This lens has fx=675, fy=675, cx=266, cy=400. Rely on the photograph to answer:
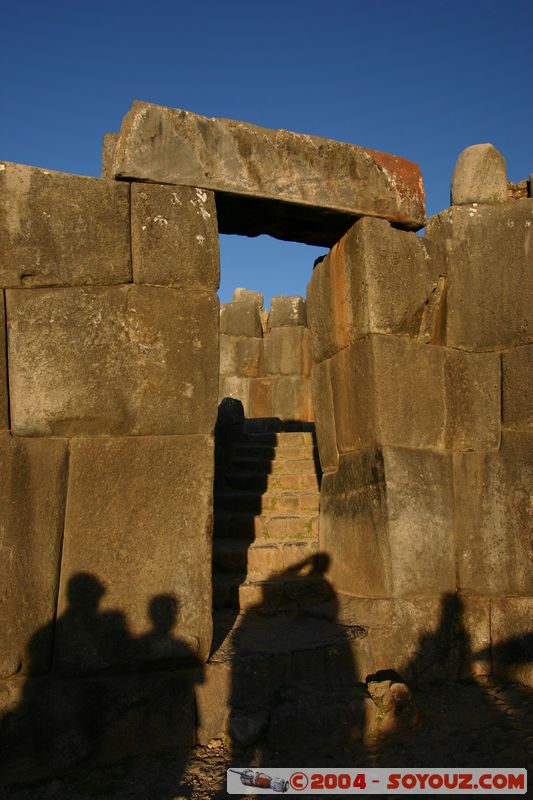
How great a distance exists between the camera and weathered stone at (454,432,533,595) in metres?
4.19

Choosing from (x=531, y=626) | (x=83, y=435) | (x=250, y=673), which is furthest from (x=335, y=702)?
(x=83, y=435)

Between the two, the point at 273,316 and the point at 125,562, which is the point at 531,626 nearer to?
the point at 125,562

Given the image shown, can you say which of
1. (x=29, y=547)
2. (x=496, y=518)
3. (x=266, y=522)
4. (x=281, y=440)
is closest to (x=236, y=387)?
(x=281, y=440)

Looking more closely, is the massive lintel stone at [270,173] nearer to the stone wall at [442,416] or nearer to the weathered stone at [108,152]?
the weathered stone at [108,152]

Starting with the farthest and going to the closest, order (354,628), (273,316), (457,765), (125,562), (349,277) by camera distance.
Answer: (273,316) → (349,277) → (354,628) → (125,562) → (457,765)

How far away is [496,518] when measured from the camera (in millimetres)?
4285

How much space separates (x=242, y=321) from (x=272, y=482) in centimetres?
652

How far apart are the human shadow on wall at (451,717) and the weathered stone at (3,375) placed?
2353 millimetres

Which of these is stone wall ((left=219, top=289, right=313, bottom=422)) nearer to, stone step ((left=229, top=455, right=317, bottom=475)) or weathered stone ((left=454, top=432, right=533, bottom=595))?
stone step ((left=229, top=455, right=317, bottom=475))

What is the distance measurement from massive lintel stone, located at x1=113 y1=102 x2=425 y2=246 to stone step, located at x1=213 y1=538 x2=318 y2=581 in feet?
7.35

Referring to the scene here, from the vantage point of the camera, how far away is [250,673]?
3.43 m

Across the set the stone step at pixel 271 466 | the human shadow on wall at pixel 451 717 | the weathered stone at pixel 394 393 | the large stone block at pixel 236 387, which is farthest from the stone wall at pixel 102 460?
the large stone block at pixel 236 387

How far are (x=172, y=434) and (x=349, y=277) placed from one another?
1743mm

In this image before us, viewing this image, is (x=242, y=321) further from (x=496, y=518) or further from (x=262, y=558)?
(x=496, y=518)
